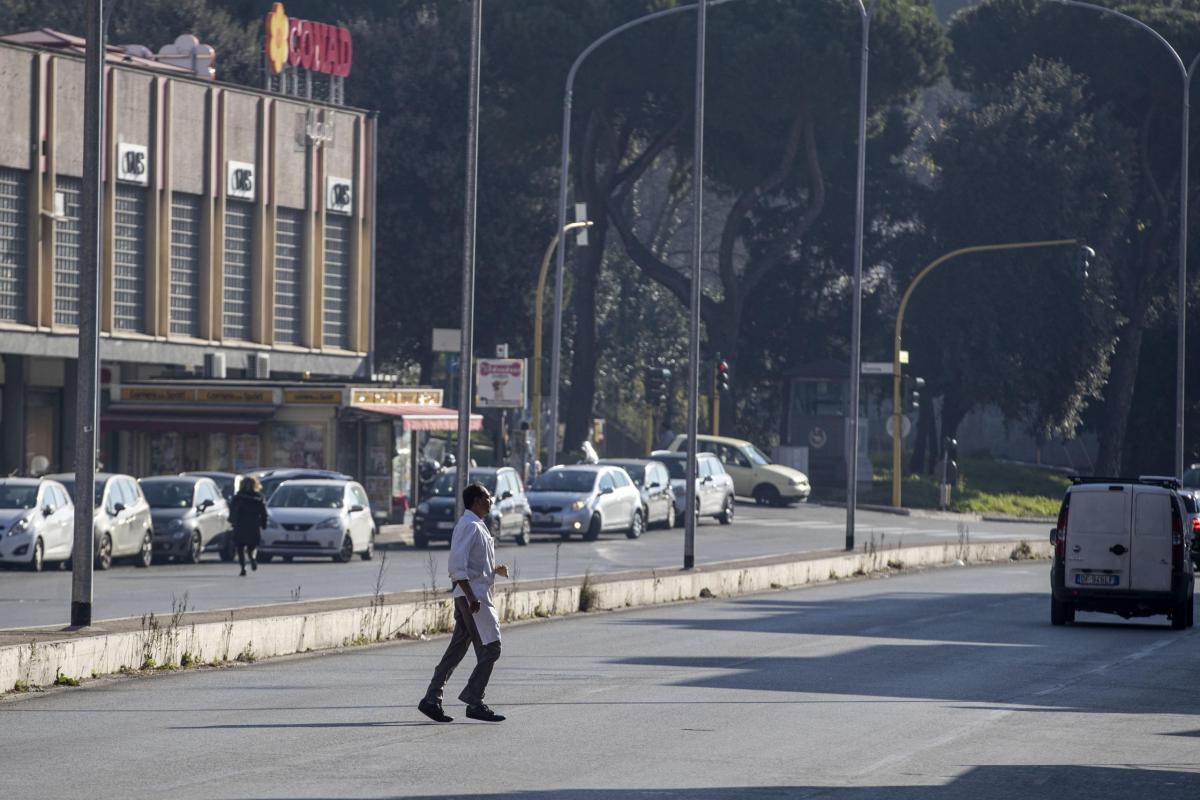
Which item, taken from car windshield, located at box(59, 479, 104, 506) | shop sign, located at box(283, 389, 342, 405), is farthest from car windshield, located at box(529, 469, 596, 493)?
car windshield, located at box(59, 479, 104, 506)

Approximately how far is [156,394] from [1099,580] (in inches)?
1110

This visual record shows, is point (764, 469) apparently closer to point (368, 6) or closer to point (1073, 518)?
point (368, 6)

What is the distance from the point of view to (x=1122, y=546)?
81.9ft

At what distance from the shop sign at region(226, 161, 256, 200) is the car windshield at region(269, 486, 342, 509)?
20045 mm

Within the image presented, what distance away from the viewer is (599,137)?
210 ft

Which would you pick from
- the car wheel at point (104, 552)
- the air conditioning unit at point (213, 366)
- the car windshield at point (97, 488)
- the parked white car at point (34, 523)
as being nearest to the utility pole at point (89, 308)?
the parked white car at point (34, 523)

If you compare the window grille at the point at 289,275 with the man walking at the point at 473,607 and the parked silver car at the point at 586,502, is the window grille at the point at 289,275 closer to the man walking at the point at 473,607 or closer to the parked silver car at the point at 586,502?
the parked silver car at the point at 586,502

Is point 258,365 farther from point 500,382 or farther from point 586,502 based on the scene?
point 586,502

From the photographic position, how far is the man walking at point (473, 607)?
548 inches

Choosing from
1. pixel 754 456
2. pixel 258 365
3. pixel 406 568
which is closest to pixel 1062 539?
pixel 406 568

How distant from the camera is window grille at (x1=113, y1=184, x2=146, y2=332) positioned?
167ft

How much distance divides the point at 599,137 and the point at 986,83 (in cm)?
1694

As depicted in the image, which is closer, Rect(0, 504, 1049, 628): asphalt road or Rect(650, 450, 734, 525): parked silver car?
Rect(0, 504, 1049, 628): asphalt road

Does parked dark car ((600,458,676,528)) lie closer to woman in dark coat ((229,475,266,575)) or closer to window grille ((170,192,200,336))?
window grille ((170,192,200,336))
